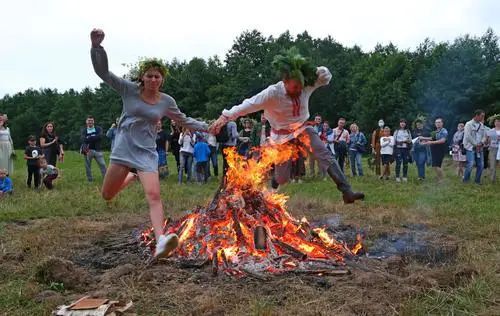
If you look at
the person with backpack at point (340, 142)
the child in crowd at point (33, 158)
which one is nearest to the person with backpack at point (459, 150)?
the person with backpack at point (340, 142)

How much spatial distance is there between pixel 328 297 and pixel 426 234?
3345 millimetres

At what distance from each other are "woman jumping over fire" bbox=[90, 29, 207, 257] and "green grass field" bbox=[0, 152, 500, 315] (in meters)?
1.14

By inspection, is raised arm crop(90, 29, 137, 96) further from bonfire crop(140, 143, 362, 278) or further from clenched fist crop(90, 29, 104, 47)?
bonfire crop(140, 143, 362, 278)

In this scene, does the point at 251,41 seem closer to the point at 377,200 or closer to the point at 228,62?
the point at 228,62

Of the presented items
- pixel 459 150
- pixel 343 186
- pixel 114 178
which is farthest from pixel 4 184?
pixel 459 150

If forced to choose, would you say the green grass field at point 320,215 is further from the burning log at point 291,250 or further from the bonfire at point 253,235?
the burning log at point 291,250

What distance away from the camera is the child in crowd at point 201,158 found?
42.5 feet

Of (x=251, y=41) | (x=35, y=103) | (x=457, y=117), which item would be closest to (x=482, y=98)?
(x=457, y=117)

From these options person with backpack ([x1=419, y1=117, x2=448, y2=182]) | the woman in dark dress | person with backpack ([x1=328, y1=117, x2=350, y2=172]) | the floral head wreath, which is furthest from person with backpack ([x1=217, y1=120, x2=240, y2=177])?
the floral head wreath

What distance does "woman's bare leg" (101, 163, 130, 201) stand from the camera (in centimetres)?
512

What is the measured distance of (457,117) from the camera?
3491 cm

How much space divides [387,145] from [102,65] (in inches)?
407

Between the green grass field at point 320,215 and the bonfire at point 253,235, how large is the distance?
106 cm

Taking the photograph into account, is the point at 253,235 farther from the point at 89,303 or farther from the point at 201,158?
the point at 201,158
